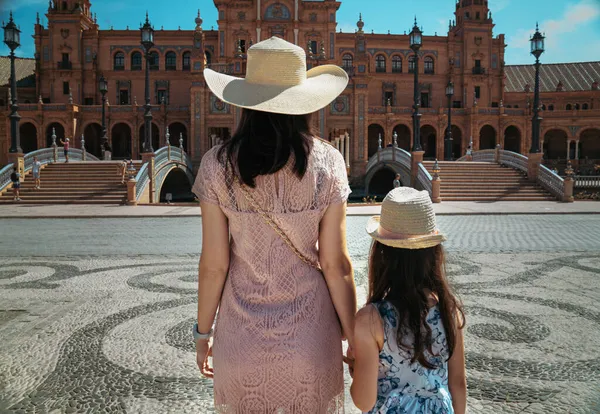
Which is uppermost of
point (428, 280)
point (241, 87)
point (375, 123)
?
point (375, 123)

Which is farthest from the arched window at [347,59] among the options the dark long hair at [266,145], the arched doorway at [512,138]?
the dark long hair at [266,145]

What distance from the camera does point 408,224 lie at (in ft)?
7.08

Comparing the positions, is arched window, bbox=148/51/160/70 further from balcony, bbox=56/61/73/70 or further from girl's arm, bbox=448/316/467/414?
girl's arm, bbox=448/316/467/414

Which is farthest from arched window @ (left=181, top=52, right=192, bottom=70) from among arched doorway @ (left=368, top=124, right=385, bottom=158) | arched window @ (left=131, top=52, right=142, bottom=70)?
arched doorway @ (left=368, top=124, right=385, bottom=158)

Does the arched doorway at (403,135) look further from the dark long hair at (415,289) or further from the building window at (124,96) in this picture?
the dark long hair at (415,289)

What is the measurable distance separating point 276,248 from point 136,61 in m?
58.4

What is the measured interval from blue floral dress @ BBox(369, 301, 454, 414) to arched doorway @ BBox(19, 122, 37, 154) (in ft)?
179

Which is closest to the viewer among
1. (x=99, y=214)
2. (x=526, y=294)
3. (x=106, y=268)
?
(x=526, y=294)

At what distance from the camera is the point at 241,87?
2180mm

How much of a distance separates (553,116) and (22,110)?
51646mm

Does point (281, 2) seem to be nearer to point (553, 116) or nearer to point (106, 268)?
point (553, 116)

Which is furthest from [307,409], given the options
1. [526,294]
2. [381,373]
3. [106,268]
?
[106,268]

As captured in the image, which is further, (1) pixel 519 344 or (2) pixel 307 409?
(1) pixel 519 344

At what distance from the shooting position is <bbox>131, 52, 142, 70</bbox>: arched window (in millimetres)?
54844
